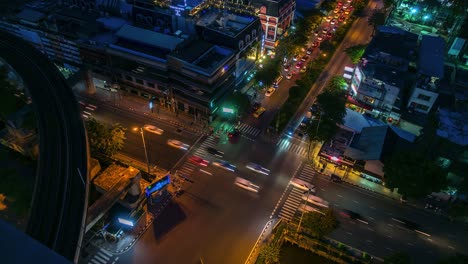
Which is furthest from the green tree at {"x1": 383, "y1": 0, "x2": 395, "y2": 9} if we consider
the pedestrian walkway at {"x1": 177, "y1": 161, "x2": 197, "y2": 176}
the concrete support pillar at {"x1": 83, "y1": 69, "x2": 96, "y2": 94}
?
the concrete support pillar at {"x1": 83, "y1": 69, "x2": 96, "y2": 94}

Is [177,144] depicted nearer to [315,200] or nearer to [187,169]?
[187,169]

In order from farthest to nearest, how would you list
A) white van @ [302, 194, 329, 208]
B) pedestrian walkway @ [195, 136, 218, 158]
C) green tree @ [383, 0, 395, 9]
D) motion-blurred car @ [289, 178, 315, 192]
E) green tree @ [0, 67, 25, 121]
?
1. green tree @ [383, 0, 395, 9]
2. green tree @ [0, 67, 25, 121]
3. pedestrian walkway @ [195, 136, 218, 158]
4. motion-blurred car @ [289, 178, 315, 192]
5. white van @ [302, 194, 329, 208]

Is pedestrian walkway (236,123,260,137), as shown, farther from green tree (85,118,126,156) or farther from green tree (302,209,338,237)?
green tree (85,118,126,156)

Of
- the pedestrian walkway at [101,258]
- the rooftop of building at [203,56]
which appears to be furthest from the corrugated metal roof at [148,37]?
the pedestrian walkway at [101,258]

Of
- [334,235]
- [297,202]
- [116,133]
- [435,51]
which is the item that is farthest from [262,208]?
[435,51]

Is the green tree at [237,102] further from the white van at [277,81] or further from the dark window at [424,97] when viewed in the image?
the dark window at [424,97]

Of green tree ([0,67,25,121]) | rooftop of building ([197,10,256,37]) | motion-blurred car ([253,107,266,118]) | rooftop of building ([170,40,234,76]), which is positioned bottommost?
motion-blurred car ([253,107,266,118])

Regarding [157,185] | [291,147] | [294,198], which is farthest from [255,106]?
[157,185]

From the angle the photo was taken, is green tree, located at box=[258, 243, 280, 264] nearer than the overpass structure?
No
